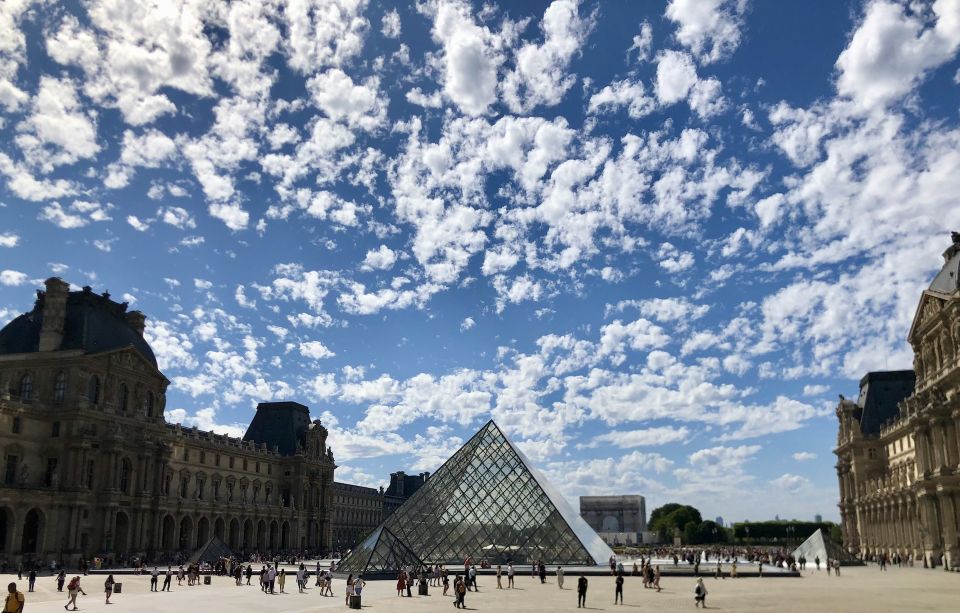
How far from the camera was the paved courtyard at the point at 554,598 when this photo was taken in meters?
17.9

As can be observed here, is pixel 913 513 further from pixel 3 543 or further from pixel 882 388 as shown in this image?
pixel 3 543

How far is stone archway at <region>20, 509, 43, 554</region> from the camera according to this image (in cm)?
3747

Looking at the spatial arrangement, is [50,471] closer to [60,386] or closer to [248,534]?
[60,386]

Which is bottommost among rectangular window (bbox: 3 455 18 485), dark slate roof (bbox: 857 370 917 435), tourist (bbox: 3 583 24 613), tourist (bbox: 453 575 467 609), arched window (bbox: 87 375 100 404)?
tourist (bbox: 453 575 467 609)

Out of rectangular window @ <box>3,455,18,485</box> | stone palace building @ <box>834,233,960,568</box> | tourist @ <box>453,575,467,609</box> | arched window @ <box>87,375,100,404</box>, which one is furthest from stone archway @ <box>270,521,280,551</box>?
tourist @ <box>453,575,467,609</box>

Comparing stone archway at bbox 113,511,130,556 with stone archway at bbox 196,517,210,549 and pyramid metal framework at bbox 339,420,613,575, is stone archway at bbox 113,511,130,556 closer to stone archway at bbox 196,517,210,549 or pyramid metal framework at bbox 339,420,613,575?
stone archway at bbox 196,517,210,549

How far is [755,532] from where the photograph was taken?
285ft

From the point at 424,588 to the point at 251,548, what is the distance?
40.5 metres

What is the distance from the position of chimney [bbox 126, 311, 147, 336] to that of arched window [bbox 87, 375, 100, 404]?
292 inches

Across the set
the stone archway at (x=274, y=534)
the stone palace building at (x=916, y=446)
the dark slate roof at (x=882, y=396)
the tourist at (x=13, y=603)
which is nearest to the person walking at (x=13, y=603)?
the tourist at (x=13, y=603)

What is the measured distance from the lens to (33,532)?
1506 inches

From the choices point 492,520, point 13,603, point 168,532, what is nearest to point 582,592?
point 13,603

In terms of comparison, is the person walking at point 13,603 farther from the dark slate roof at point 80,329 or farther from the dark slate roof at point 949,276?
the dark slate roof at point 949,276

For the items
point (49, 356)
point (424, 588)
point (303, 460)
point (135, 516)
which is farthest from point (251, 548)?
point (424, 588)
